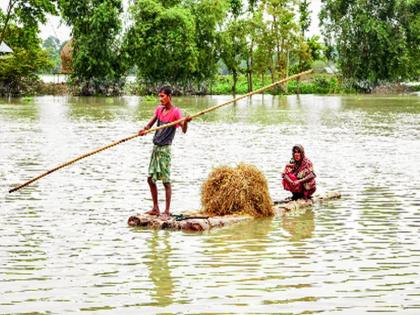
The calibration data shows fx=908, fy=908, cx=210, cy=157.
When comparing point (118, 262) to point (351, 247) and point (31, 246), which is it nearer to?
point (31, 246)

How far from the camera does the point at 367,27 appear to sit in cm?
7312

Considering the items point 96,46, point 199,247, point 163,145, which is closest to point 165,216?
point 163,145

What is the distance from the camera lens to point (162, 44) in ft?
230

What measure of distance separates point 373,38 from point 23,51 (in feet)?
95.3

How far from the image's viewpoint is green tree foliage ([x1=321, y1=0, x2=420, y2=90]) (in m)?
74.9

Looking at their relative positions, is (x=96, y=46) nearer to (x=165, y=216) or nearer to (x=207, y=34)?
(x=207, y=34)

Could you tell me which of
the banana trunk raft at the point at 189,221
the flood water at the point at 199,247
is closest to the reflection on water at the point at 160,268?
the flood water at the point at 199,247

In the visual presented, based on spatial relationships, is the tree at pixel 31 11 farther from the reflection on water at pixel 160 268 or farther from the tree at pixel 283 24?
the reflection on water at pixel 160 268

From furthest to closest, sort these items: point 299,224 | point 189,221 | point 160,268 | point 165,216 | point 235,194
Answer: point 235,194 → point 299,224 → point 165,216 → point 189,221 → point 160,268

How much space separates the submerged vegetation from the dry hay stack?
54250mm

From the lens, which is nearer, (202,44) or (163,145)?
(163,145)

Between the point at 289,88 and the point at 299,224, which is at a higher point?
the point at 289,88

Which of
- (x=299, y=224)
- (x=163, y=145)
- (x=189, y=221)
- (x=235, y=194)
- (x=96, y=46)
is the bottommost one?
(x=299, y=224)

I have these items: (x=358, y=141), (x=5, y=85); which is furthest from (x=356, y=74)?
(x=358, y=141)
